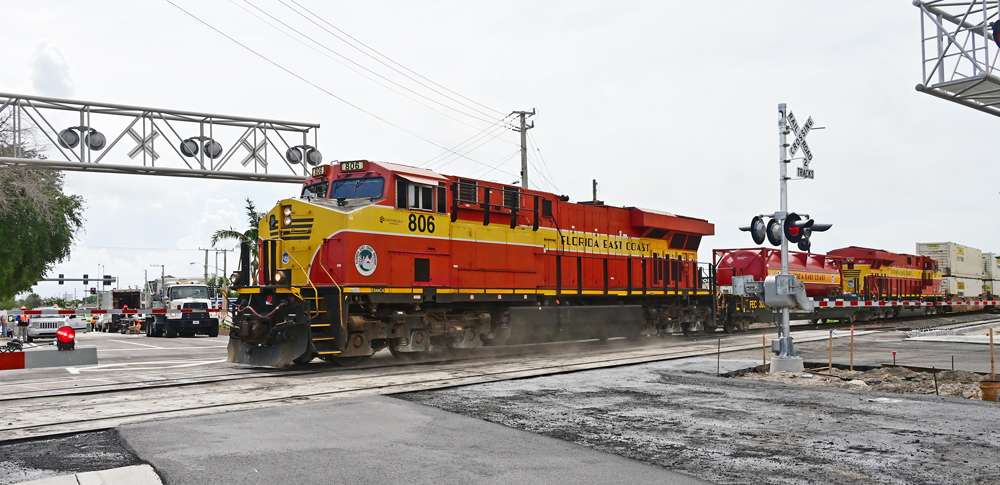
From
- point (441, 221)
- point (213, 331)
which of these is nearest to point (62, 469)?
point (441, 221)

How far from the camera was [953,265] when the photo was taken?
143 ft

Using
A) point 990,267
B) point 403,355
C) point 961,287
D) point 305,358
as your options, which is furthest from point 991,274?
point 305,358

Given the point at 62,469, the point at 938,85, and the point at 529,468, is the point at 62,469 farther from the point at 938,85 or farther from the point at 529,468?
the point at 938,85

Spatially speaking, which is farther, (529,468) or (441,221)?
(441,221)

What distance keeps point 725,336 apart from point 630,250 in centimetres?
534

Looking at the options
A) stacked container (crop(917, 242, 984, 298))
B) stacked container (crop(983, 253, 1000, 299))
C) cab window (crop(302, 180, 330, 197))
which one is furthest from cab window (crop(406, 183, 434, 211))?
stacked container (crop(983, 253, 1000, 299))

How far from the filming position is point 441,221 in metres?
15.2

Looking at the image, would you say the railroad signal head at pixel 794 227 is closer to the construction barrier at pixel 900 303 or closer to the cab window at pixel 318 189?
the cab window at pixel 318 189

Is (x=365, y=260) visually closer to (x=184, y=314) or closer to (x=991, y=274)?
(x=184, y=314)

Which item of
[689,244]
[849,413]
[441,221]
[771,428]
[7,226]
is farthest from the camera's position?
[7,226]

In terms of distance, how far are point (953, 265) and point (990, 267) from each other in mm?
10595

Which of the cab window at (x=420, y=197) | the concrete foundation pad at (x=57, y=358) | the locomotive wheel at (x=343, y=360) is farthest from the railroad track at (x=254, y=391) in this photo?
the cab window at (x=420, y=197)

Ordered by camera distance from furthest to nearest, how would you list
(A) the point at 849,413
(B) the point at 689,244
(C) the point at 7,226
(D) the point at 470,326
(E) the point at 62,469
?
(C) the point at 7,226 < (B) the point at 689,244 < (D) the point at 470,326 < (A) the point at 849,413 < (E) the point at 62,469

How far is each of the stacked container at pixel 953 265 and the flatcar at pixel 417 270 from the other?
3124 cm
